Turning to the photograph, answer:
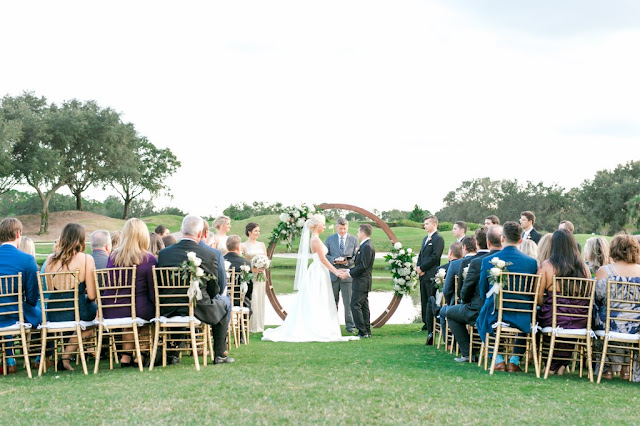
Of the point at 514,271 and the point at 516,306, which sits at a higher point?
the point at 514,271

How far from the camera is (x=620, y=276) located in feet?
23.8

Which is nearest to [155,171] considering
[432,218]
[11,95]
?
[11,95]

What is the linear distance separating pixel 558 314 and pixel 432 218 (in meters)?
4.67

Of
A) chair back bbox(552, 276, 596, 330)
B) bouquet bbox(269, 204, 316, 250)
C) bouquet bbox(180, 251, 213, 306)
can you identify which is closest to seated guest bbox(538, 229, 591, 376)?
chair back bbox(552, 276, 596, 330)

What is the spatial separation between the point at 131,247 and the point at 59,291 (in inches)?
35.6

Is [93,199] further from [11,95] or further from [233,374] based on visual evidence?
[233,374]

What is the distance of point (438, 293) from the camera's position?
10.4m

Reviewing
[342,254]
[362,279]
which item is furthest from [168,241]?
[342,254]

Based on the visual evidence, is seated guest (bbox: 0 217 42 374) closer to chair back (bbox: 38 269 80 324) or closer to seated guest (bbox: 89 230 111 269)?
chair back (bbox: 38 269 80 324)

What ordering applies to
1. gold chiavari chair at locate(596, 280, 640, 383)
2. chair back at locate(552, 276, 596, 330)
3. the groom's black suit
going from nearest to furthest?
1. gold chiavari chair at locate(596, 280, 640, 383)
2. chair back at locate(552, 276, 596, 330)
3. the groom's black suit

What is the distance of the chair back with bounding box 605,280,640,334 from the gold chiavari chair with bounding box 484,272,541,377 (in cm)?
76

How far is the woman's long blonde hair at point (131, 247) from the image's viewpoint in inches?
300

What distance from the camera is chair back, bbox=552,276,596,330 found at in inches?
282

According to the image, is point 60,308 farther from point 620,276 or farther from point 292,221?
point 620,276
